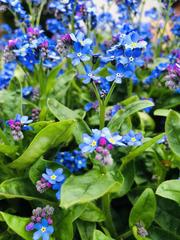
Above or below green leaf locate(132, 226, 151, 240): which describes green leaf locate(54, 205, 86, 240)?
above

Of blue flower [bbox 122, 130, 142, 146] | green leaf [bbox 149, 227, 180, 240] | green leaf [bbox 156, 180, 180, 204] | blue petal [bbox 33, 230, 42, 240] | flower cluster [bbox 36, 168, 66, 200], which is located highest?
blue flower [bbox 122, 130, 142, 146]

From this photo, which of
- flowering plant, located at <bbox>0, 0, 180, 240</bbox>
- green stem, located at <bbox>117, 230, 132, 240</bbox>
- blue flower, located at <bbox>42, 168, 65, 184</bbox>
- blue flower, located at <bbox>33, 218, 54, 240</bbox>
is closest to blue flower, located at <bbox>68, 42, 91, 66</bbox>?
flowering plant, located at <bbox>0, 0, 180, 240</bbox>

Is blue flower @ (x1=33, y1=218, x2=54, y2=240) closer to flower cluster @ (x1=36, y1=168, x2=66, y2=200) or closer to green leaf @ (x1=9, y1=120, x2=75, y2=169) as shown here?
flower cluster @ (x1=36, y1=168, x2=66, y2=200)

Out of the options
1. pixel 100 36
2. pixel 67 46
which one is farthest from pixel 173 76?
pixel 100 36

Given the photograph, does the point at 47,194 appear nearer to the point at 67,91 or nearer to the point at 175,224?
the point at 175,224

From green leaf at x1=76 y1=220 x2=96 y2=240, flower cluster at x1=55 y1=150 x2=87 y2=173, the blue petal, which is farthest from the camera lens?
flower cluster at x1=55 y1=150 x2=87 y2=173

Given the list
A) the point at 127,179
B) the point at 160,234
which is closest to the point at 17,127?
the point at 127,179

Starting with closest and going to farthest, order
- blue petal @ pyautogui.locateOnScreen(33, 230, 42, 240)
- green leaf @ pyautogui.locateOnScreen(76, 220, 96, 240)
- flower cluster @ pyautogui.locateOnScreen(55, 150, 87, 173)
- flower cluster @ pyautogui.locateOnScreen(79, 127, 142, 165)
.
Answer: flower cluster @ pyautogui.locateOnScreen(79, 127, 142, 165) < blue petal @ pyautogui.locateOnScreen(33, 230, 42, 240) < green leaf @ pyautogui.locateOnScreen(76, 220, 96, 240) < flower cluster @ pyautogui.locateOnScreen(55, 150, 87, 173)
